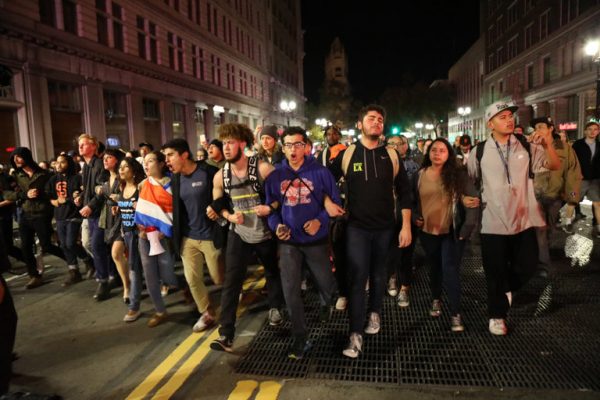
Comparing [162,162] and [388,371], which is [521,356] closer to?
[388,371]

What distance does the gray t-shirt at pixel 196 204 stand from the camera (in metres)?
4.79

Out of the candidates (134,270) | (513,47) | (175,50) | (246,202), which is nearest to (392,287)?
(246,202)

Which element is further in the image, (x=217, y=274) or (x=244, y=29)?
(x=244, y=29)

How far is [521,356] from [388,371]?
4.04 feet

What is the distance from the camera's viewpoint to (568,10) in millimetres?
29953

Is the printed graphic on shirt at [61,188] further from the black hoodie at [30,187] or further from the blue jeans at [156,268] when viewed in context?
the blue jeans at [156,268]

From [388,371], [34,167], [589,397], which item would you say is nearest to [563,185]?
[589,397]

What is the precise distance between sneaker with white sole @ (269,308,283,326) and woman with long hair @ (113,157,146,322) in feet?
5.48

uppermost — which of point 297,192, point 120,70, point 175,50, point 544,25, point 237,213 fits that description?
point 544,25

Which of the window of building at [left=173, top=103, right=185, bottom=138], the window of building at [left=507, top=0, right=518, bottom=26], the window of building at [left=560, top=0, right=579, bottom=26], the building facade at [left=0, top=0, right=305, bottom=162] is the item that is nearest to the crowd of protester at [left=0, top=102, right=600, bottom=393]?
the building facade at [left=0, top=0, right=305, bottom=162]

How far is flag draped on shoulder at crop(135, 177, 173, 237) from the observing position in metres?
4.98

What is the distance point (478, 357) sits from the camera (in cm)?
393

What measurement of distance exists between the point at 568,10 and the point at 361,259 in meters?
34.2

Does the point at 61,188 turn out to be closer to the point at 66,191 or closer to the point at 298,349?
the point at 66,191
